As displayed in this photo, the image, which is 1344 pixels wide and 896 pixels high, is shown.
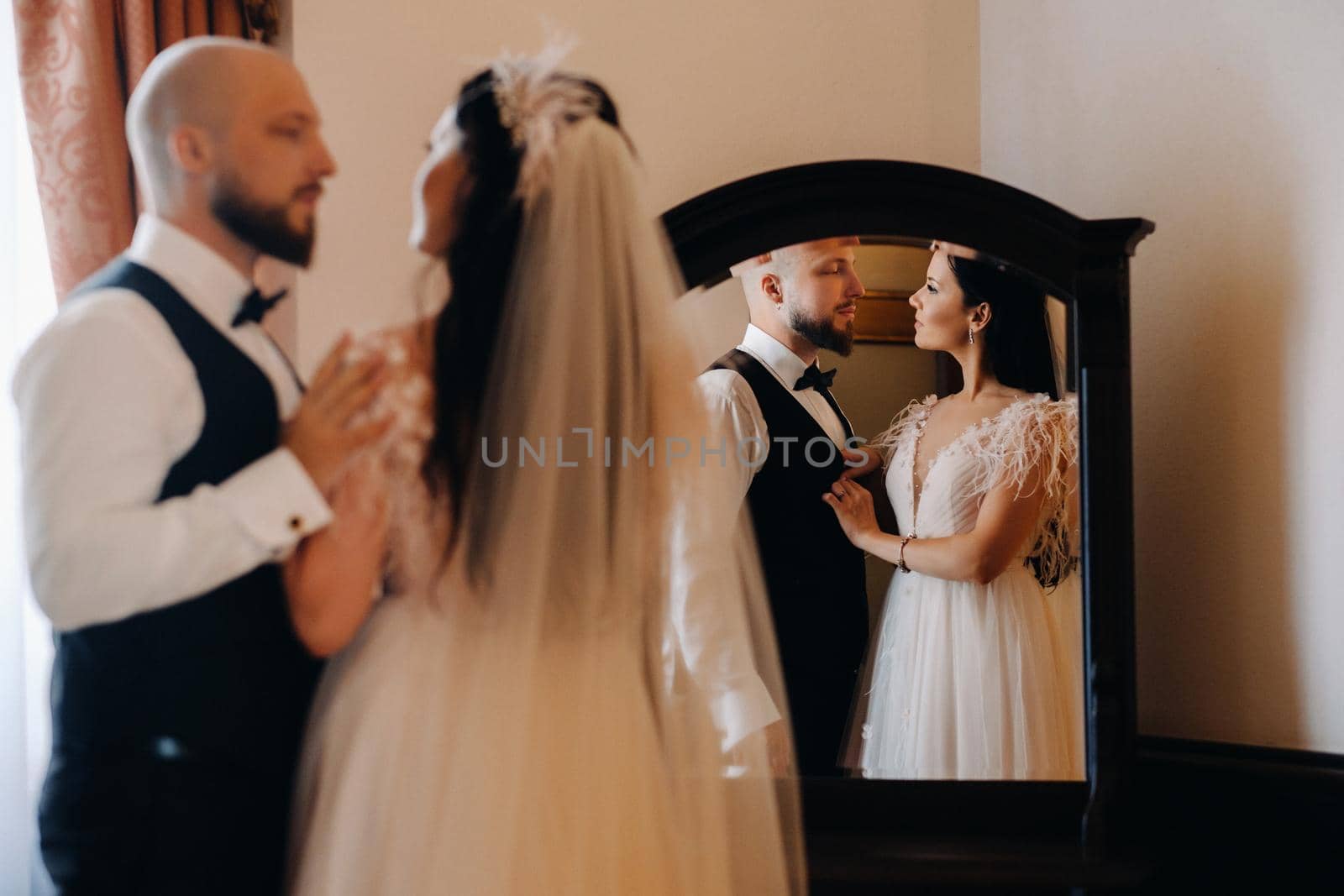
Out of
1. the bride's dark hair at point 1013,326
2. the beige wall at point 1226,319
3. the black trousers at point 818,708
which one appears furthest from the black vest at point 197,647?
the beige wall at point 1226,319

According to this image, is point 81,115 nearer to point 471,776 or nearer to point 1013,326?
point 471,776

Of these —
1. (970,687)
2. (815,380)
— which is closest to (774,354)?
(815,380)

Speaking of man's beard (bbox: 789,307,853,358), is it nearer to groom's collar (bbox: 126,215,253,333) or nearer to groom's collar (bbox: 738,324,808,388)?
groom's collar (bbox: 738,324,808,388)

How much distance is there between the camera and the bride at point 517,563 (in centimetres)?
72

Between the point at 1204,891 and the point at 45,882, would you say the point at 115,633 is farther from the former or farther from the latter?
the point at 1204,891

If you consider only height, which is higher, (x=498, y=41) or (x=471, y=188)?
(x=498, y=41)

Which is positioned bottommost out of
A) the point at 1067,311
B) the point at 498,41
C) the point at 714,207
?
the point at 1067,311

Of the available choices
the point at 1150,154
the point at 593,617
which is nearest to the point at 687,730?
the point at 593,617

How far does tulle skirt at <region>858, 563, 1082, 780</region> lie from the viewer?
43.6 inches

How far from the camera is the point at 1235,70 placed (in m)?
1.26

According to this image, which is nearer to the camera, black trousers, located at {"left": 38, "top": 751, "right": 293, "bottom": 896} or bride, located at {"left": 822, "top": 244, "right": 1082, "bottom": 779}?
black trousers, located at {"left": 38, "top": 751, "right": 293, "bottom": 896}

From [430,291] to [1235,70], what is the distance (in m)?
1.02

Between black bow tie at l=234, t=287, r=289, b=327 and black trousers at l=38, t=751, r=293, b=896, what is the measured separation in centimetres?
28

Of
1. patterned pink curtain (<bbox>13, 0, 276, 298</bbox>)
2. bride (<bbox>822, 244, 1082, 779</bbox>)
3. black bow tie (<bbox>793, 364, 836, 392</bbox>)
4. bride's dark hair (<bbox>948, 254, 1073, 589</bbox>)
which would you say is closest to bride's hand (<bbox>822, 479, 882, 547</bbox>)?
bride (<bbox>822, 244, 1082, 779</bbox>)
